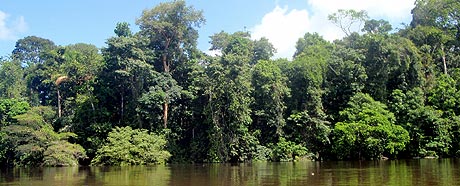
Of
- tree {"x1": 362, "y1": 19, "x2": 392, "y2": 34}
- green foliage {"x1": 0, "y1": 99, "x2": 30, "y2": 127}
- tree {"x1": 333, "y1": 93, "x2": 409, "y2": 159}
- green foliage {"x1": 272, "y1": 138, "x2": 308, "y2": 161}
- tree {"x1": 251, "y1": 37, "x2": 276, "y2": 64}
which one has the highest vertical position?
tree {"x1": 362, "y1": 19, "x2": 392, "y2": 34}

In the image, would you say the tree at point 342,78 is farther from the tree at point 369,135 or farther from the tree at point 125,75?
the tree at point 125,75

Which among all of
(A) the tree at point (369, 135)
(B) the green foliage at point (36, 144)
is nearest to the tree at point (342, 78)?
(A) the tree at point (369, 135)

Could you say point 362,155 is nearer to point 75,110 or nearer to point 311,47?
point 311,47

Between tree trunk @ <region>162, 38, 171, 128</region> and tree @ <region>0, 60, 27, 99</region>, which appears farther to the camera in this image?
tree @ <region>0, 60, 27, 99</region>

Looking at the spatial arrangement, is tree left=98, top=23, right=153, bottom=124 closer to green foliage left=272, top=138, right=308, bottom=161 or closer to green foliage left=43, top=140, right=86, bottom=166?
green foliage left=43, top=140, right=86, bottom=166

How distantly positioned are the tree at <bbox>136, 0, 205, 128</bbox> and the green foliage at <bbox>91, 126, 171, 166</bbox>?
7795 mm

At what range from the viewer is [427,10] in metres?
44.9

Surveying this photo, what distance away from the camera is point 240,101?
3719 cm

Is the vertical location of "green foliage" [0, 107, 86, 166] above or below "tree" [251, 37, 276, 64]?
below

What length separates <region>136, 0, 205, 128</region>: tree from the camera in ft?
140

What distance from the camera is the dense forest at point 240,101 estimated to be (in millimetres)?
35406

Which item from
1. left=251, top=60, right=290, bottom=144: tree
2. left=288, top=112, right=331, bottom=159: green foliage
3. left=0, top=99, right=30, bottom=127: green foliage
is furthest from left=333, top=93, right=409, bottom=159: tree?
left=0, top=99, right=30, bottom=127: green foliage

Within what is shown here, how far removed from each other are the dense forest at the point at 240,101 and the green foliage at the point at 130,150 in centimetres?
10

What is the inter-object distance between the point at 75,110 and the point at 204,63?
13457 millimetres
